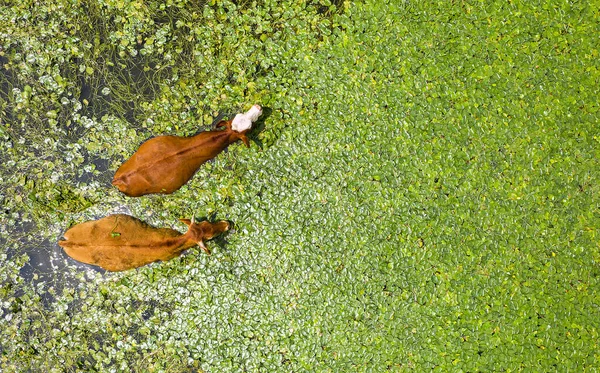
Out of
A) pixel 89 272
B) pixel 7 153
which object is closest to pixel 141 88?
pixel 7 153

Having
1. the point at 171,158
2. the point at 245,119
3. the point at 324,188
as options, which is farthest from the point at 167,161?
the point at 324,188

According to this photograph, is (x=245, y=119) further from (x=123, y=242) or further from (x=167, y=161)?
(x=123, y=242)

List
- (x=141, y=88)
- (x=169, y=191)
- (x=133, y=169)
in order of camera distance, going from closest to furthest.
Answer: (x=133, y=169)
(x=169, y=191)
(x=141, y=88)

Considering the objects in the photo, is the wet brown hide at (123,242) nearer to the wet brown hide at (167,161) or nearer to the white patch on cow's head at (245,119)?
the wet brown hide at (167,161)

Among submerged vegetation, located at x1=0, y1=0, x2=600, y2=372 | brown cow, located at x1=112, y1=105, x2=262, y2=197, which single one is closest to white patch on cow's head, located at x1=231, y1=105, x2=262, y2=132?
brown cow, located at x1=112, y1=105, x2=262, y2=197

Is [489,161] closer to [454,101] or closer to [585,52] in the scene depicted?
[454,101]

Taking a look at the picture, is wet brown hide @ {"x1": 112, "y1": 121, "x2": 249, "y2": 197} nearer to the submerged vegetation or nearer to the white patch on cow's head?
the white patch on cow's head
